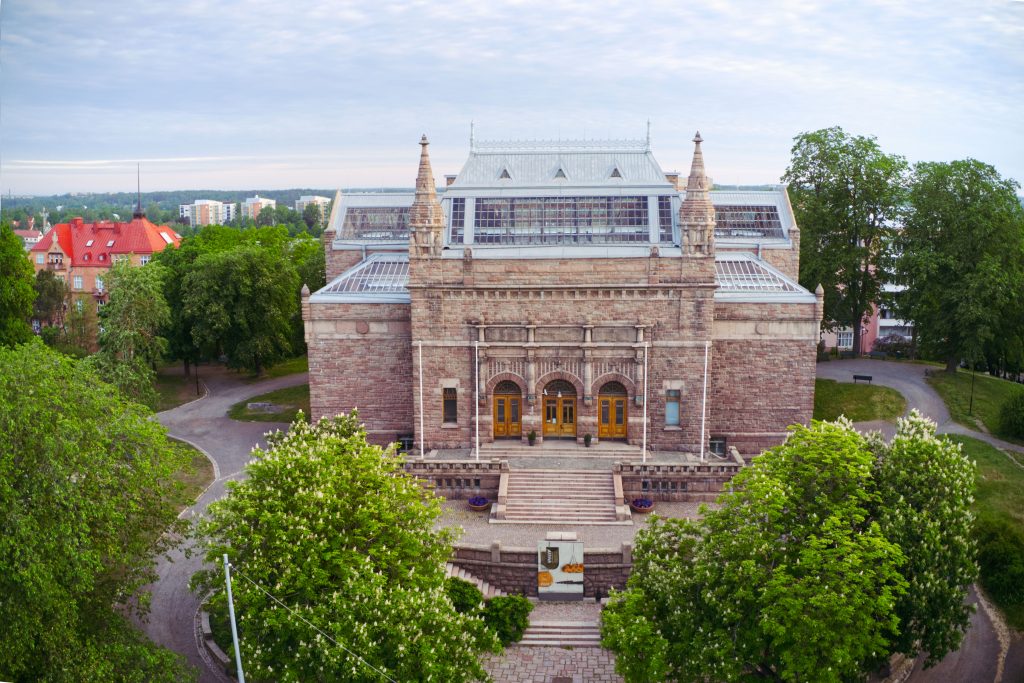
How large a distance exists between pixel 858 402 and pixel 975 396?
7.64 m

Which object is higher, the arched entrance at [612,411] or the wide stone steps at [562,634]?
the arched entrance at [612,411]

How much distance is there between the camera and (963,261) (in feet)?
190

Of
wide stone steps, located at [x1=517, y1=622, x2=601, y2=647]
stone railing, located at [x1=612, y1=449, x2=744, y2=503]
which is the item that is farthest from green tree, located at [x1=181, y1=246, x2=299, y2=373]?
wide stone steps, located at [x1=517, y1=622, x2=601, y2=647]

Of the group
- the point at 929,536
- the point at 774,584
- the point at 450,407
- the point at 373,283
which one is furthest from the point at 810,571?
the point at 373,283

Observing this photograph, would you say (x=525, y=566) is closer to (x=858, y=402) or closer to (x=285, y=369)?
(x=858, y=402)

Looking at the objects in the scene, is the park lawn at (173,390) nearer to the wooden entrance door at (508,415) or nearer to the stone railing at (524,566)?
the wooden entrance door at (508,415)

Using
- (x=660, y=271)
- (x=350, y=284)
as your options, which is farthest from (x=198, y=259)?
(x=660, y=271)

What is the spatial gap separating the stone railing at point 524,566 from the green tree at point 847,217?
112 ft

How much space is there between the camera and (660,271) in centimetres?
4438

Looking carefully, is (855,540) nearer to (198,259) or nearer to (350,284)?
(350,284)

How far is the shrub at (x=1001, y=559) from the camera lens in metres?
34.5

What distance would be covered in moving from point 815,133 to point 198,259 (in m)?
45.5

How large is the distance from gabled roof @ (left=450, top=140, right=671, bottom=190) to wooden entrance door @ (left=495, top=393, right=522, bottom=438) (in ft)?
41.7

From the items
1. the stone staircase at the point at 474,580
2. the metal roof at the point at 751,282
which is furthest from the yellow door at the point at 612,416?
the stone staircase at the point at 474,580
